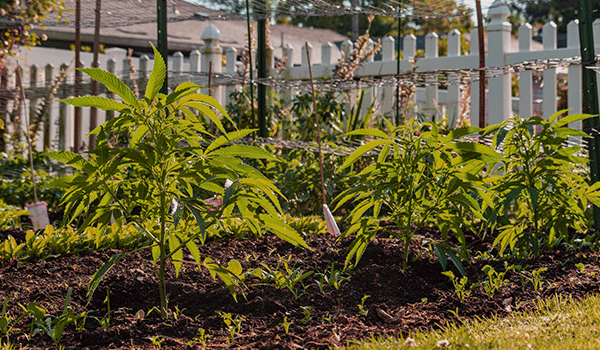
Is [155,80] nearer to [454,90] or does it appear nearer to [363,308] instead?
[363,308]

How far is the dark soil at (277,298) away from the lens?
2094 mm

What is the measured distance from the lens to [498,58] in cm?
566

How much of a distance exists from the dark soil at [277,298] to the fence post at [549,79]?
2.66 meters

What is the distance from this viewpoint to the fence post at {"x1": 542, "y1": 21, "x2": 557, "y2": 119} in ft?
17.6

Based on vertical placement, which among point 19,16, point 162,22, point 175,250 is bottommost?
point 175,250

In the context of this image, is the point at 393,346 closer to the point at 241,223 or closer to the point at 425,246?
the point at 425,246

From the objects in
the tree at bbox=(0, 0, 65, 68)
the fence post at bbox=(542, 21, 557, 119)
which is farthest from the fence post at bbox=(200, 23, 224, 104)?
the fence post at bbox=(542, 21, 557, 119)

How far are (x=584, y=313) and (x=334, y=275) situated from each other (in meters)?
1.07

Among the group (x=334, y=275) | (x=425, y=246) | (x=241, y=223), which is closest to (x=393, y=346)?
(x=334, y=275)

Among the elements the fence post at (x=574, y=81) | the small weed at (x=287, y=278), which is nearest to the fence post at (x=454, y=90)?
the fence post at (x=574, y=81)

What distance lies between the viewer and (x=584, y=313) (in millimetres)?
2184

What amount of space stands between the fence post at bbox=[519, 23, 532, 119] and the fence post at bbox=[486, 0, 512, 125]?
13cm

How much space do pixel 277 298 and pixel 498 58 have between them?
4213 millimetres

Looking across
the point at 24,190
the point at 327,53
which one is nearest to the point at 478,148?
the point at 24,190
